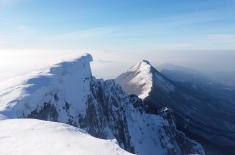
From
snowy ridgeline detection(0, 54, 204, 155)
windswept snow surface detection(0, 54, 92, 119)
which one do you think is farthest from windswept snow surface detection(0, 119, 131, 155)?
windswept snow surface detection(0, 54, 92, 119)

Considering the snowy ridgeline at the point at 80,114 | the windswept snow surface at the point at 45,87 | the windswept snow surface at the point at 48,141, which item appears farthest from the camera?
the windswept snow surface at the point at 45,87

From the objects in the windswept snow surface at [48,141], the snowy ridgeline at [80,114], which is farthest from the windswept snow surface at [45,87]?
the windswept snow surface at [48,141]

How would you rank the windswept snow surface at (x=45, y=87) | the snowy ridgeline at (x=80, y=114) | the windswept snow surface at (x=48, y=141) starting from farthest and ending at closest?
the windswept snow surface at (x=45, y=87) → the snowy ridgeline at (x=80, y=114) → the windswept snow surface at (x=48, y=141)

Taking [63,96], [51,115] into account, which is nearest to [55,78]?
[63,96]

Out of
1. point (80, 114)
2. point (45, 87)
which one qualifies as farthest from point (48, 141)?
point (80, 114)

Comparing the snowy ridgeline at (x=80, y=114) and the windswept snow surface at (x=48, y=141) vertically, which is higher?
the windswept snow surface at (x=48, y=141)

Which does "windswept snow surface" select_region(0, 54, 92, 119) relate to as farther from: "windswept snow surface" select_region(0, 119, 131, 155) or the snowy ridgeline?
"windswept snow surface" select_region(0, 119, 131, 155)

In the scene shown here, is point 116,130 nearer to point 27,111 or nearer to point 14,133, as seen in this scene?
point 27,111

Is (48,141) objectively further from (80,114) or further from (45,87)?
(80,114)

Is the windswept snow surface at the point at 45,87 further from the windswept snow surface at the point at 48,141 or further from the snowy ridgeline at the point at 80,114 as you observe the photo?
the windswept snow surface at the point at 48,141
